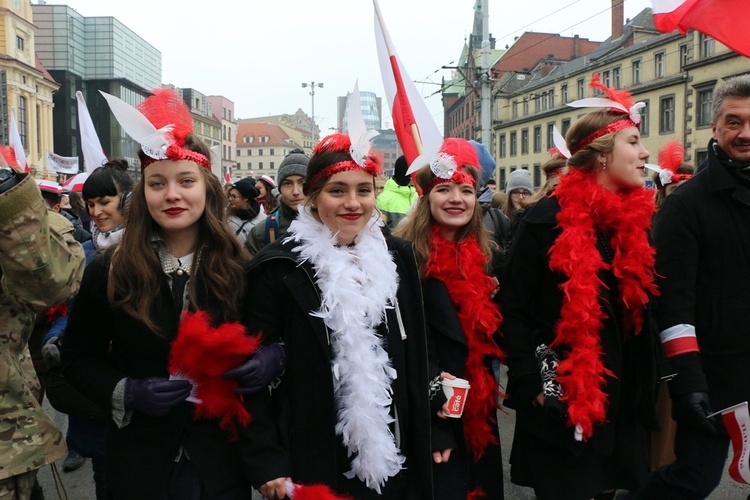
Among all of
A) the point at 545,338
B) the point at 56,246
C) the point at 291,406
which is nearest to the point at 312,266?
the point at 291,406

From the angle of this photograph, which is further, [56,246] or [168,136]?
[168,136]

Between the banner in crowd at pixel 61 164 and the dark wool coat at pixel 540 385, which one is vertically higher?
the banner in crowd at pixel 61 164

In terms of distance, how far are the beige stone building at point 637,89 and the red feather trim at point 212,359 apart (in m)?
19.9

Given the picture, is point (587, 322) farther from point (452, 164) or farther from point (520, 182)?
point (520, 182)

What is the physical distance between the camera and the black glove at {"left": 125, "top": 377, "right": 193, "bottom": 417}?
1.96 metres

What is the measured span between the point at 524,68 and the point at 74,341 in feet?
180

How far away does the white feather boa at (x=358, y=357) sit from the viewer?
2217mm

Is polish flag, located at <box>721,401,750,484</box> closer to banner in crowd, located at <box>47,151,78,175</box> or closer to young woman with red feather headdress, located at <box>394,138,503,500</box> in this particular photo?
young woman with red feather headdress, located at <box>394,138,503,500</box>

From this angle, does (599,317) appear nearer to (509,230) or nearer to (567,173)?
(567,173)

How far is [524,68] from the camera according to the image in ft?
173

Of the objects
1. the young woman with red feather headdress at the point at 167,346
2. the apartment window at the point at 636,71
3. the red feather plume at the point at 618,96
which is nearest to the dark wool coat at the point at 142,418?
the young woman with red feather headdress at the point at 167,346

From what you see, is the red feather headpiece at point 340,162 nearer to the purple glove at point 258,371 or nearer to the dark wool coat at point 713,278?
the purple glove at point 258,371

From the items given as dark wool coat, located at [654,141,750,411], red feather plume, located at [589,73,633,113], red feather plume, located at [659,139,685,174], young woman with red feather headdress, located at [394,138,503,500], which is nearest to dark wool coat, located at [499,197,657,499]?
young woman with red feather headdress, located at [394,138,503,500]

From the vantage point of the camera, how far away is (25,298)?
189 centimetres
